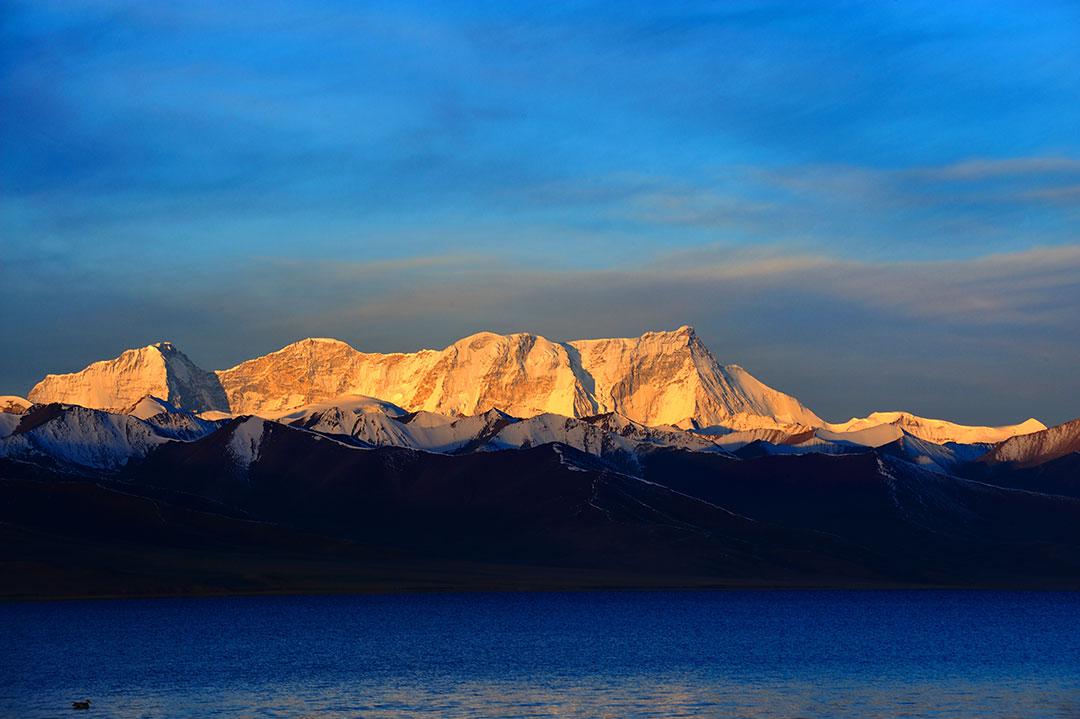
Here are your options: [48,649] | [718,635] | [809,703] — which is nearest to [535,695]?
[809,703]

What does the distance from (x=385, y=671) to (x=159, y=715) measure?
32.5 meters

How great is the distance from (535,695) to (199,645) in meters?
59.3

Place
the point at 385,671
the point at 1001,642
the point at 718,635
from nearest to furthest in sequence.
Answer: the point at 385,671, the point at 1001,642, the point at 718,635

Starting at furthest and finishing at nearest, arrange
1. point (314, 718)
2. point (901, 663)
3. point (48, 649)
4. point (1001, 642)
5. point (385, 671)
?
1. point (1001, 642)
2. point (48, 649)
3. point (901, 663)
4. point (385, 671)
5. point (314, 718)

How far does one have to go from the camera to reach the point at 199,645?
17225 cm

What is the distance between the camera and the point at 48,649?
16212cm

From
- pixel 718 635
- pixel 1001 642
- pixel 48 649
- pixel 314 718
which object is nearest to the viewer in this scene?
pixel 314 718

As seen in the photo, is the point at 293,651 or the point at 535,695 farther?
the point at 293,651

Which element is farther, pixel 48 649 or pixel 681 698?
pixel 48 649

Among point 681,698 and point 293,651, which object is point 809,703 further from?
point 293,651

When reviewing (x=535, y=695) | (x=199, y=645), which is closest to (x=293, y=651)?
(x=199, y=645)

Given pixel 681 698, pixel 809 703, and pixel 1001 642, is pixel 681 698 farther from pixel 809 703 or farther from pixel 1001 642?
pixel 1001 642

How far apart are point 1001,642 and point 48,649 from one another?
90334mm

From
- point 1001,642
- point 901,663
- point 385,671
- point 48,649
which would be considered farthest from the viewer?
point 1001,642
